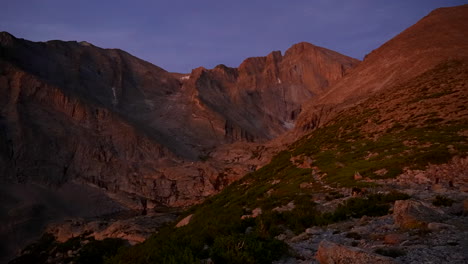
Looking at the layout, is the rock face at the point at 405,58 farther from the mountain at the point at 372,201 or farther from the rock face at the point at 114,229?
the rock face at the point at 114,229

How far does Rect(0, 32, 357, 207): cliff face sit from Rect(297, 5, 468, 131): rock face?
108 feet

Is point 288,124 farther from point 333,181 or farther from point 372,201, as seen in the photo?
point 372,201

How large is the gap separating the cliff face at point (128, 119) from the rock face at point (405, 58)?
33.0 meters

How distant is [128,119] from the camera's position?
435 ft

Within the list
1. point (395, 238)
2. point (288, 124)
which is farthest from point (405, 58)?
point (288, 124)

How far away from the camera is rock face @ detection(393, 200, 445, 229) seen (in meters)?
9.97

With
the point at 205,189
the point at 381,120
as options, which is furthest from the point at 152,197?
the point at 381,120

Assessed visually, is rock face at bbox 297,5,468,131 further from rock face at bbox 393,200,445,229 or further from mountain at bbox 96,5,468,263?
→ rock face at bbox 393,200,445,229

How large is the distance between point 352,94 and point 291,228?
7387 centimetres

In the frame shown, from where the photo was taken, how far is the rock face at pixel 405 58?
210 feet

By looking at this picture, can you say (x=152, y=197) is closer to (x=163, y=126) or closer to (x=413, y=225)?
(x=163, y=126)

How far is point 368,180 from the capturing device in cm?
2177

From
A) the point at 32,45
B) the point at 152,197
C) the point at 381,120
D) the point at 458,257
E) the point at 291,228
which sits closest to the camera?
the point at 458,257

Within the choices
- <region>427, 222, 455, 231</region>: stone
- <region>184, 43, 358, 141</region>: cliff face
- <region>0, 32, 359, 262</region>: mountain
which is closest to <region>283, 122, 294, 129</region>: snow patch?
<region>184, 43, 358, 141</region>: cliff face
